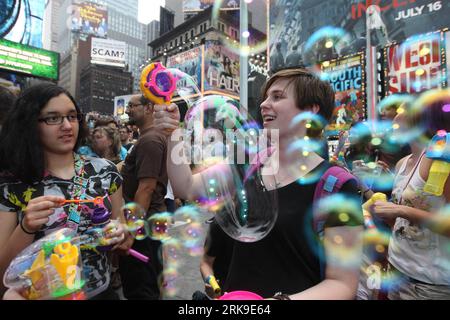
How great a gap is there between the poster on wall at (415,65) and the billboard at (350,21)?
0.31 metres

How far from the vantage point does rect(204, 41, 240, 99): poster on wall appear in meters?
30.5

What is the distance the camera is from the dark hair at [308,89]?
1486 millimetres

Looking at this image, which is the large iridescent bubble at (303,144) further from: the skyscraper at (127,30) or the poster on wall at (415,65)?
the skyscraper at (127,30)

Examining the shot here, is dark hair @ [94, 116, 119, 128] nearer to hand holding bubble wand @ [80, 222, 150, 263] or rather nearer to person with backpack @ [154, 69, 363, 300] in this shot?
hand holding bubble wand @ [80, 222, 150, 263]

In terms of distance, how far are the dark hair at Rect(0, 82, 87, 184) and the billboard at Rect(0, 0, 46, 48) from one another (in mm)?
21438

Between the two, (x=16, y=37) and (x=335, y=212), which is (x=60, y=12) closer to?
(x=16, y=37)

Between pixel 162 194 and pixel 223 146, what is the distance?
1.42 meters

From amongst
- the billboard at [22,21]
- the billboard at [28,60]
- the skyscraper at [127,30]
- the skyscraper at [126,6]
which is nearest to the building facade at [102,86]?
the skyscraper at [127,30]

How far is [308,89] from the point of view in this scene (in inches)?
58.6

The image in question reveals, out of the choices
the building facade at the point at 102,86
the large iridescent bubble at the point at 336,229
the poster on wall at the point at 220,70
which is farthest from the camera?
the building facade at the point at 102,86

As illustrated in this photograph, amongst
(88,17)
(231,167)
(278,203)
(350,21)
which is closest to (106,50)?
(88,17)

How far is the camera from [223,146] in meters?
1.70

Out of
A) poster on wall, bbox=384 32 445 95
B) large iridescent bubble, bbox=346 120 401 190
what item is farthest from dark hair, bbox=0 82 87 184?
poster on wall, bbox=384 32 445 95

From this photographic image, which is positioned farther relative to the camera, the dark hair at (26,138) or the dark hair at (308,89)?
the dark hair at (26,138)
